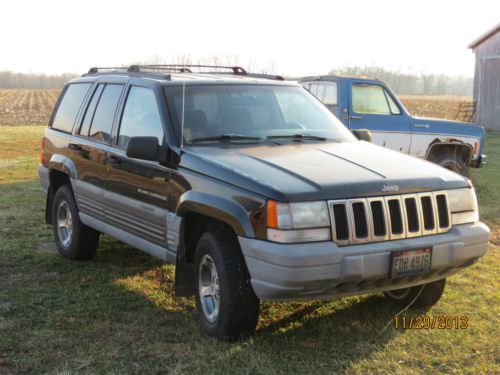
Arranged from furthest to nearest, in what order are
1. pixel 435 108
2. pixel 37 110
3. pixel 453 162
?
pixel 435 108
pixel 37 110
pixel 453 162

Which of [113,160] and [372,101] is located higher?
[372,101]

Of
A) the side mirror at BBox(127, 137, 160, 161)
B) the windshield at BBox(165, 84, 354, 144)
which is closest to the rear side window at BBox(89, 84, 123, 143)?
the windshield at BBox(165, 84, 354, 144)

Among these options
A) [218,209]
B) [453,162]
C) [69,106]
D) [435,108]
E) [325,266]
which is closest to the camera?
[325,266]

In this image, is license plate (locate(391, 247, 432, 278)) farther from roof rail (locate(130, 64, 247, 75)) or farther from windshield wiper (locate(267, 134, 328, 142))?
roof rail (locate(130, 64, 247, 75))

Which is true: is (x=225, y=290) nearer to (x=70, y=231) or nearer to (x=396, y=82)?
(x=70, y=231)

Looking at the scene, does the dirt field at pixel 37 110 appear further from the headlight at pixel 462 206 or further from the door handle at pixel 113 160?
the headlight at pixel 462 206

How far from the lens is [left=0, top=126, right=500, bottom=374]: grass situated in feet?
13.9

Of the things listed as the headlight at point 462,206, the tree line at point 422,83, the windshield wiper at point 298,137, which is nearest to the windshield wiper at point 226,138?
the windshield wiper at point 298,137

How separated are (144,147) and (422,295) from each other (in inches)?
96.4

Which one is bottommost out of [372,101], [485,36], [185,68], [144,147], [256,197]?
[256,197]

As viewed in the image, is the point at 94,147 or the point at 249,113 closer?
the point at 249,113

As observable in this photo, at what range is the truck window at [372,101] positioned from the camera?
10.9 m

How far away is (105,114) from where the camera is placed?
243 inches

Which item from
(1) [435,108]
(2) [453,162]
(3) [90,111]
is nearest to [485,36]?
(2) [453,162]
